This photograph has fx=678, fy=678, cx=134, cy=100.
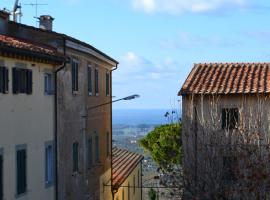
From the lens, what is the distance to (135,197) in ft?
145

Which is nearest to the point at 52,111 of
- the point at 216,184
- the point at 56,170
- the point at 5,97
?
the point at 56,170

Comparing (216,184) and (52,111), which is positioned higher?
(52,111)

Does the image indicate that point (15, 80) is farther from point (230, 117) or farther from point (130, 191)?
point (130, 191)

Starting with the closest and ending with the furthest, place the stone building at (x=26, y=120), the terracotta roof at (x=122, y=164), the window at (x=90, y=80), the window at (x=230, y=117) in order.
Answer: the stone building at (x=26, y=120) < the window at (x=230, y=117) < the window at (x=90, y=80) < the terracotta roof at (x=122, y=164)

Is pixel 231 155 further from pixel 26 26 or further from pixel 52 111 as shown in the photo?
pixel 26 26

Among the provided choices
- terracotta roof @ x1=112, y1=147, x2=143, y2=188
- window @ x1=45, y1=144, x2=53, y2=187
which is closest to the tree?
terracotta roof @ x1=112, y1=147, x2=143, y2=188

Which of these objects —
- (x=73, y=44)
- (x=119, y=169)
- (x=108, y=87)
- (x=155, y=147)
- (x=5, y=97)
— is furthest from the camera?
(x=155, y=147)

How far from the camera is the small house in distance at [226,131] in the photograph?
66.0 ft

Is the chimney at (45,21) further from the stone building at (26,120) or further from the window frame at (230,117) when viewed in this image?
the window frame at (230,117)

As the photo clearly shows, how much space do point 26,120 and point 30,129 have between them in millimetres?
417

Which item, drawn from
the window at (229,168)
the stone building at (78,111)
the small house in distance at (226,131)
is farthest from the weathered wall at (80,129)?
the window at (229,168)

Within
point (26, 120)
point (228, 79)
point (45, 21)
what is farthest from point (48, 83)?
point (228, 79)

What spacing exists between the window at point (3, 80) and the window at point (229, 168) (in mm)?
7256

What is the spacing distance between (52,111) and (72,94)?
2.59 meters
